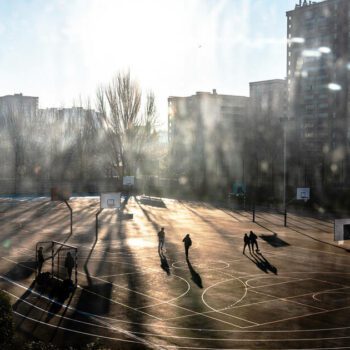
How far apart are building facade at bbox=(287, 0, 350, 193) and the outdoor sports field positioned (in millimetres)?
54092

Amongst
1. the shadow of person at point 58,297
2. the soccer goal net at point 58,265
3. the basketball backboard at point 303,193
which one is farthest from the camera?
the basketball backboard at point 303,193

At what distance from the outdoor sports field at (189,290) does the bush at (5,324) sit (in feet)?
11.8

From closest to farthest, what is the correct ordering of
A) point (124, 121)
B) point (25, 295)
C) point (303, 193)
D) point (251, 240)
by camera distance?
1. point (25, 295)
2. point (251, 240)
3. point (303, 193)
4. point (124, 121)

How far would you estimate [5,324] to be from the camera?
13.7 m

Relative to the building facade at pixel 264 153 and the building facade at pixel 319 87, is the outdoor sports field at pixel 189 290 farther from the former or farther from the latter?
the building facade at pixel 319 87

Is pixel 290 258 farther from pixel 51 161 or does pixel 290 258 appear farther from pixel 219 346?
pixel 51 161

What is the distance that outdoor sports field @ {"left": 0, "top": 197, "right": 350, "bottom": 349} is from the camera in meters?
17.8

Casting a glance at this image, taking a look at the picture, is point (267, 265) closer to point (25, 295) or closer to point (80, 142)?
point (25, 295)

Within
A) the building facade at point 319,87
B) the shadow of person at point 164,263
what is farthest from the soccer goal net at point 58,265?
the building facade at point 319,87

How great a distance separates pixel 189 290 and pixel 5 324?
1126cm

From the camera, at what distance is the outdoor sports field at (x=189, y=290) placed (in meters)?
17.8

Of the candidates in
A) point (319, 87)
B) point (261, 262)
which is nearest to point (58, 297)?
point (261, 262)

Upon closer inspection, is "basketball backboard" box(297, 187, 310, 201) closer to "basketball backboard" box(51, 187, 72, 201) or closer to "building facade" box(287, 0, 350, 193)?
"basketball backboard" box(51, 187, 72, 201)

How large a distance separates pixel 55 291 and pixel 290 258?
592 inches
